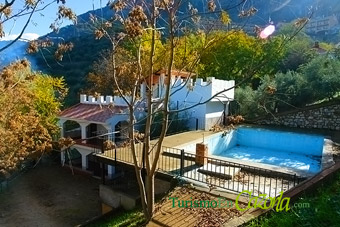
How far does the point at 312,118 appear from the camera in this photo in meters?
18.2

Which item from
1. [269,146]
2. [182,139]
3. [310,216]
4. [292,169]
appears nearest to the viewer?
[310,216]

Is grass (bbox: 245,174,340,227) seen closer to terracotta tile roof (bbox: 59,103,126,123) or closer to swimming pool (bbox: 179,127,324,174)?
swimming pool (bbox: 179,127,324,174)

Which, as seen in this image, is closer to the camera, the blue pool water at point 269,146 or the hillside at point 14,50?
the hillside at point 14,50

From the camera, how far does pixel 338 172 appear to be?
6.16 meters

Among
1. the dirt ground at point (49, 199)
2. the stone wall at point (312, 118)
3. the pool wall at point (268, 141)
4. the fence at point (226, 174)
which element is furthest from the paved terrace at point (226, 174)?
the stone wall at point (312, 118)

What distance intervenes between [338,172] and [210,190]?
313 centimetres

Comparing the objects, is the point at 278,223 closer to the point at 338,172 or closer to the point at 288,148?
the point at 338,172

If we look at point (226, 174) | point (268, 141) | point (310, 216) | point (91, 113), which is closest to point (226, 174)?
point (226, 174)

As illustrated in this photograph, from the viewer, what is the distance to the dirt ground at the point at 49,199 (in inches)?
429

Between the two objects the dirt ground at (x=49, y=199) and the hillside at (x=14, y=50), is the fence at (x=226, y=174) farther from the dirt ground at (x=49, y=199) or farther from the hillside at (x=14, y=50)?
the hillside at (x=14, y=50)

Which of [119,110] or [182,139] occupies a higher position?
[119,110]

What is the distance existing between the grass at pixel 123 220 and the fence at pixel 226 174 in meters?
1.56

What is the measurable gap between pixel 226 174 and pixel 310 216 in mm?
4873

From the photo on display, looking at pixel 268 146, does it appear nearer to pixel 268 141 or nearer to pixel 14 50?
pixel 268 141
